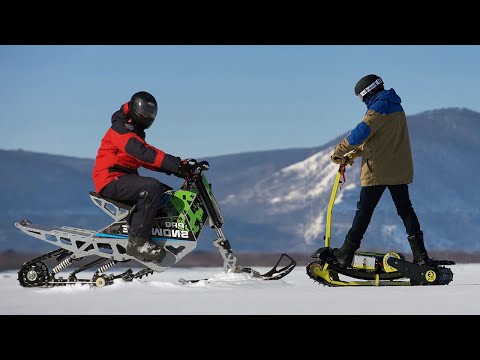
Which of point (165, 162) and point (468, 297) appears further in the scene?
point (165, 162)

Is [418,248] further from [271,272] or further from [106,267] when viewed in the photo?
[106,267]

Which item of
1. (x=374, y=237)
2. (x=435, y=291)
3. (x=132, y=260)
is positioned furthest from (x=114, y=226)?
(x=374, y=237)

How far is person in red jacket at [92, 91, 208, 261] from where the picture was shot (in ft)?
28.9

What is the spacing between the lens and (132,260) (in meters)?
9.18

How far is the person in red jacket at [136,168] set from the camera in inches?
347

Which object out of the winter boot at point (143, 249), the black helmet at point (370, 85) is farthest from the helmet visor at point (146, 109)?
the black helmet at point (370, 85)

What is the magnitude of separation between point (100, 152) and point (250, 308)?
273 cm

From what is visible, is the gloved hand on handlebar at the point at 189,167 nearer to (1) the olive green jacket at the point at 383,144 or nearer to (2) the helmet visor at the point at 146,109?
(2) the helmet visor at the point at 146,109

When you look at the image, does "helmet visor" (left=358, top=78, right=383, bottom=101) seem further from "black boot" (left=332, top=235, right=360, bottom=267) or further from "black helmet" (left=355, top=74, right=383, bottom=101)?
"black boot" (left=332, top=235, right=360, bottom=267)

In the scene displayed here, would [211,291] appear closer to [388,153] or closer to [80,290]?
[80,290]

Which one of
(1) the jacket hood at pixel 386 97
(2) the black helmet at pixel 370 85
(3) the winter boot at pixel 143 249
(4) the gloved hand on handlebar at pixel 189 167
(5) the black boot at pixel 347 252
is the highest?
(2) the black helmet at pixel 370 85

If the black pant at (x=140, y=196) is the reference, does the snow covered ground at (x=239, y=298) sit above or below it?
below

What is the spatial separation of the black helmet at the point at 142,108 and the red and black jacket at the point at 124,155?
7 centimetres

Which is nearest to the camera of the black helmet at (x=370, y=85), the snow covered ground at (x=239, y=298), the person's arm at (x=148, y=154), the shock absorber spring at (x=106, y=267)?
the snow covered ground at (x=239, y=298)
